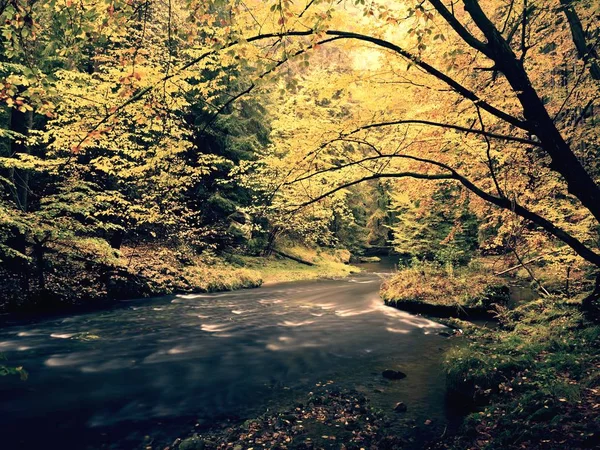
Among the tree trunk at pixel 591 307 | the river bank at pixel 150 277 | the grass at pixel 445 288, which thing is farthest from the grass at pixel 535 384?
the river bank at pixel 150 277

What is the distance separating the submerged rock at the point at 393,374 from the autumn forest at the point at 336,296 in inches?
1.1

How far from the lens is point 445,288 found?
44.7 feet

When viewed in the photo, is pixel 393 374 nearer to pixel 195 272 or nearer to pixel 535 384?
pixel 535 384

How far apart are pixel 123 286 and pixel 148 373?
314 inches

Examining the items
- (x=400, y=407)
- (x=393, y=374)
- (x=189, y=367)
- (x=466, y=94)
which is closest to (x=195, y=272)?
(x=189, y=367)

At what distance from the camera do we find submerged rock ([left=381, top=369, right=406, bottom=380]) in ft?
24.3

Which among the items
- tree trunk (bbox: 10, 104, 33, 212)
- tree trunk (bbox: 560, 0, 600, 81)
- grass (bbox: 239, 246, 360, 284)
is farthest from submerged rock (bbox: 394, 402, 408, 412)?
grass (bbox: 239, 246, 360, 284)

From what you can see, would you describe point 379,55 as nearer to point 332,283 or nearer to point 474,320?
point 474,320

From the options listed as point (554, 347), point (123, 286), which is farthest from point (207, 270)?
point (554, 347)

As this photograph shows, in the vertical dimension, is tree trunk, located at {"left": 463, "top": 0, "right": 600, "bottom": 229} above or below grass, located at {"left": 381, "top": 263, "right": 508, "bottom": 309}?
above

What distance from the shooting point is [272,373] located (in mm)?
7746

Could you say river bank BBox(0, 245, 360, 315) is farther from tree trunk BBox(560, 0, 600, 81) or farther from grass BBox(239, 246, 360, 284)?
tree trunk BBox(560, 0, 600, 81)

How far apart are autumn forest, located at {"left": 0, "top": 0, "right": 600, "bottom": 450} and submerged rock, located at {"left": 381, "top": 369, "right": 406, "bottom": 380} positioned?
1.1 inches

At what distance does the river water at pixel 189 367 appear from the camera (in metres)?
5.74
